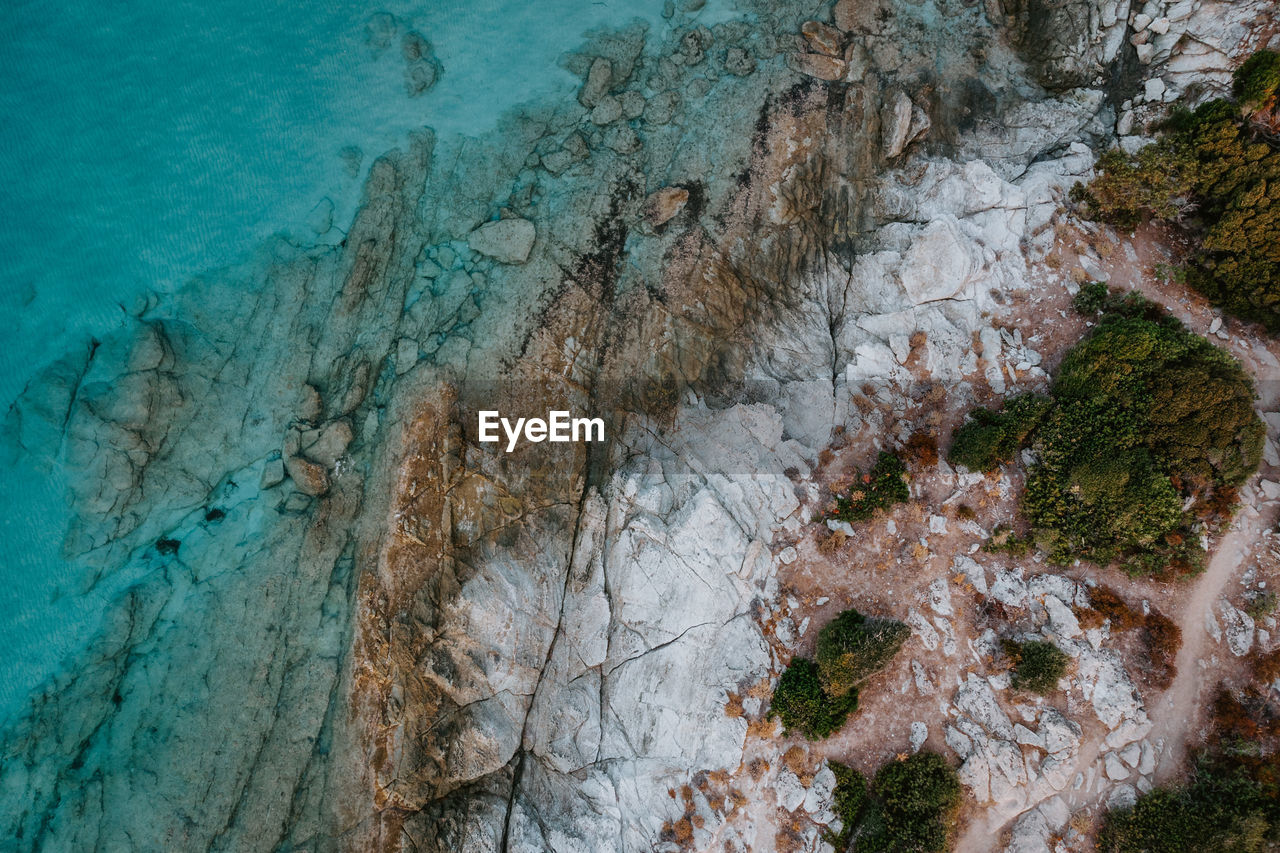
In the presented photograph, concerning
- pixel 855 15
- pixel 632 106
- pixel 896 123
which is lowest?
pixel 896 123

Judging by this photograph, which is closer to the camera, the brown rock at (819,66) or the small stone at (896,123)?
the small stone at (896,123)

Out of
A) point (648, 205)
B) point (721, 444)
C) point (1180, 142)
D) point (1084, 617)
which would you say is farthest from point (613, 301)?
point (1180, 142)

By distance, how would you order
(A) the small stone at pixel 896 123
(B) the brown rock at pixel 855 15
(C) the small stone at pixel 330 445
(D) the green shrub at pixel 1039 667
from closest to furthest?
(D) the green shrub at pixel 1039 667 < (C) the small stone at pixel 330 445 < (A) the small stone at pixel 896 123 < (B) the brown rock at pixel 855 15

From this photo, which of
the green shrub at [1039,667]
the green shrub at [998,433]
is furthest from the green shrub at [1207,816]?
the green shrub at [998,433]

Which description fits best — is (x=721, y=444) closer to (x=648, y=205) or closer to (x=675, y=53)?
(x=648, y=205)

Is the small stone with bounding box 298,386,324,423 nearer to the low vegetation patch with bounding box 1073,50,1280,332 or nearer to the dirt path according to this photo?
the low vegetation patch with bounding box 1073,50,1280,332

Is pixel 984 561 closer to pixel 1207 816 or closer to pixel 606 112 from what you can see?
pixel 1207 816

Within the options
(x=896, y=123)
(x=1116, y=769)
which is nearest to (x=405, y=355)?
(x=896, y=123)

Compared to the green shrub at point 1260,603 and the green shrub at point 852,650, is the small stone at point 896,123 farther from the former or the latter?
the green shrub at point 1260,603
